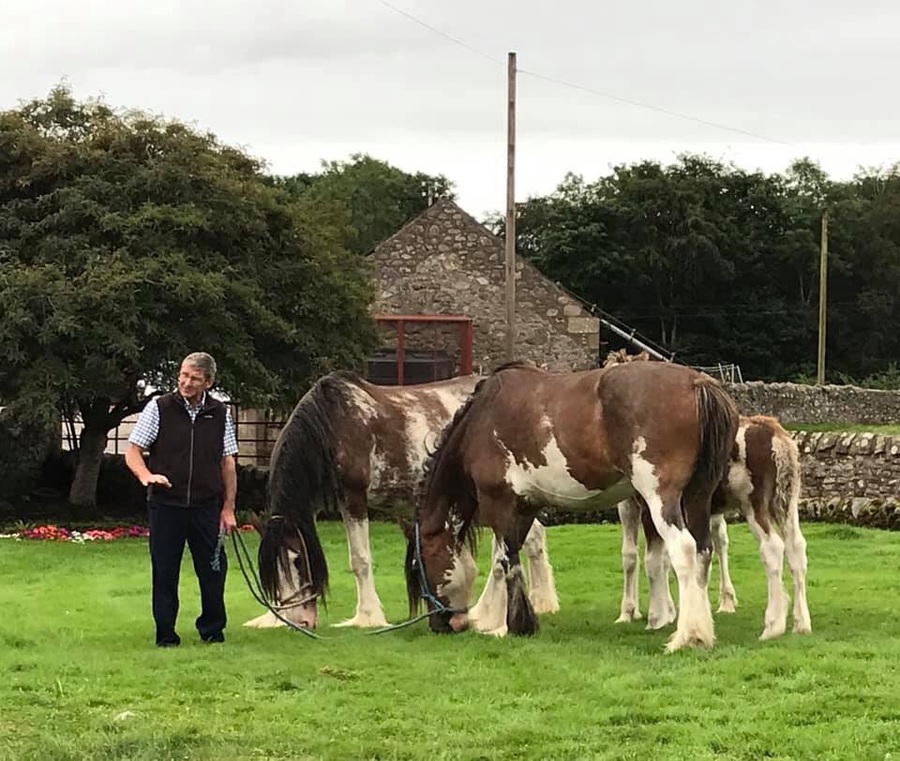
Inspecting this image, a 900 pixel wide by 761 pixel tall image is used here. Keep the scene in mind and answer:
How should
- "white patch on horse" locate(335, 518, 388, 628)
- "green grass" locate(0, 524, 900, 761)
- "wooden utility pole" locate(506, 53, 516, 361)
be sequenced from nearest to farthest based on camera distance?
"green grass" locate(0, 524, 900, 761) < "white patch on horse" locate(335, 518, 388, 628) < "wooden utility pole" locate(506, 53, 516, 361)

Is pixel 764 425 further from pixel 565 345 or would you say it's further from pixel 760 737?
pixel 565 345

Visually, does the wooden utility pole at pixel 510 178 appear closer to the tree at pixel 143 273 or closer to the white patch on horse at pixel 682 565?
the tree at pixel 143 273

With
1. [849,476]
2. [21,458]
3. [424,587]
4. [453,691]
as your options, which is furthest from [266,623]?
[21,458]

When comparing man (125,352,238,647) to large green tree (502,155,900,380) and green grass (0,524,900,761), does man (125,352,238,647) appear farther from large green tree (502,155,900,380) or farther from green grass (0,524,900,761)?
large green tree (502,155,900,380)

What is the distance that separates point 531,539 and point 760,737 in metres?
5.52

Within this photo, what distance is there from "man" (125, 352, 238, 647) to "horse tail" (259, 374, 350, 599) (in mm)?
963

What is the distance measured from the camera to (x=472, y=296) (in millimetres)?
31484

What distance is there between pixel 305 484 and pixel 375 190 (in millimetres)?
51632

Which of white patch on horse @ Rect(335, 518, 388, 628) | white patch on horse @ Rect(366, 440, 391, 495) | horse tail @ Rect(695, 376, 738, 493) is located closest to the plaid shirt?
white patch on horse @ Rect(335, 518, 388, 628)

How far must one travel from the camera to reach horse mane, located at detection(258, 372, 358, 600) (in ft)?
32.3

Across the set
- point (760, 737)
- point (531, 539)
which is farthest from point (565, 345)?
point (760, 737)

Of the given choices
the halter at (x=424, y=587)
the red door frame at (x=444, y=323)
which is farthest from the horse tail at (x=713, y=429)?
the red door frame at (x=444, y=323)

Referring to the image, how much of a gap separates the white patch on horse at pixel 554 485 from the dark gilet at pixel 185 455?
212 centimetres

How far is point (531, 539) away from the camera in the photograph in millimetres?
11266
